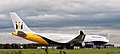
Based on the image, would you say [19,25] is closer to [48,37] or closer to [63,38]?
[48,37]

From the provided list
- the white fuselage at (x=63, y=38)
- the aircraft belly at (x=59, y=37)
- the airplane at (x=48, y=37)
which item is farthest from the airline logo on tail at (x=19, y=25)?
the aircraft belly at (x=59, y=37)

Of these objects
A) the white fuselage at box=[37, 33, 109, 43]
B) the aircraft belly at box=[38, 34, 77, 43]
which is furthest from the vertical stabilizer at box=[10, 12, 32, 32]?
the aircraft belly at box=[38, 34, 77, 43]

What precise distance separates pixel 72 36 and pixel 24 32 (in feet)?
61.2

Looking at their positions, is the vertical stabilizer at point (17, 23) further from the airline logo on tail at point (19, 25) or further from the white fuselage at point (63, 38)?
the white fuselage at point (63, 38)

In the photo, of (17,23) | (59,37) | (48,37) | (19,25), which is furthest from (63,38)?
(17,23)

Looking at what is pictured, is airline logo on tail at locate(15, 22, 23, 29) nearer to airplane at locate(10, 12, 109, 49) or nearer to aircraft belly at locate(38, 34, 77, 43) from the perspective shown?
airplane at locate(10, 12, 109, 49)

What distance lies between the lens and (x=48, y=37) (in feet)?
308

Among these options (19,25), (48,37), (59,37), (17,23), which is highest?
(17,23)

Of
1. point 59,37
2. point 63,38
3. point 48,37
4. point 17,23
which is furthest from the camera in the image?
point 63,38

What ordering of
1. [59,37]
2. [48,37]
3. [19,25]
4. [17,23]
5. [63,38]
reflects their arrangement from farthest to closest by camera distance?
[63,38]
[59,37]
[48,37]
[19,25]
[17,23]

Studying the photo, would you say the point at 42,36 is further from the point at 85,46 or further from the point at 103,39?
the point at 103,39

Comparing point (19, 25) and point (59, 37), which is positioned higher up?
point (19, 25)

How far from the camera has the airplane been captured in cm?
8856

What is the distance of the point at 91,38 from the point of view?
10300 cm
